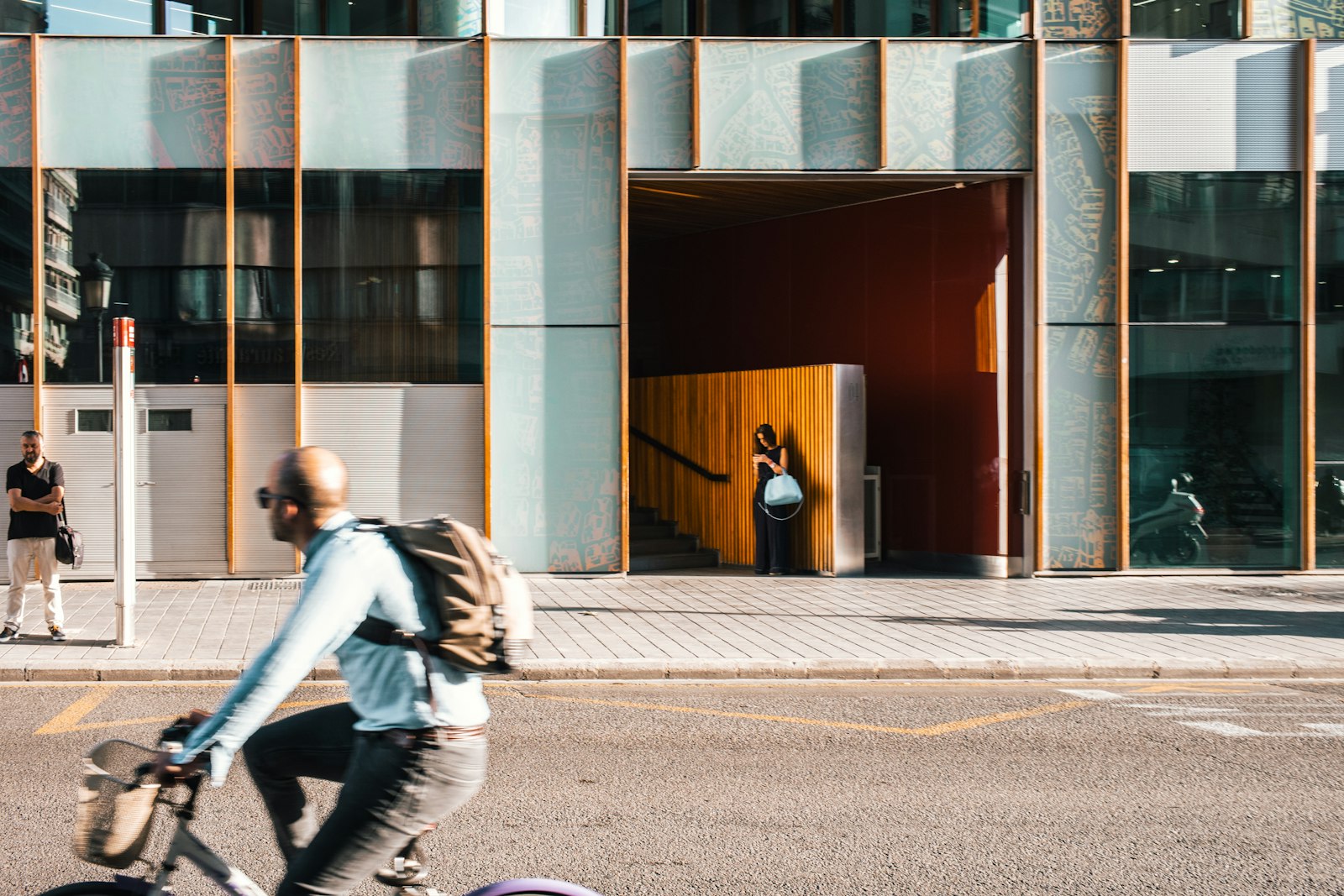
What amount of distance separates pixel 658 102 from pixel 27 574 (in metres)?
8.19

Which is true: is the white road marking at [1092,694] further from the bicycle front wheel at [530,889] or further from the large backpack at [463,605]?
the large backpack at [463,605]

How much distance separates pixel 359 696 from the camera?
3.18 meters

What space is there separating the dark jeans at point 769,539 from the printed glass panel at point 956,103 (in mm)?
4169

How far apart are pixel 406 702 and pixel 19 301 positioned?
12896 millimetres

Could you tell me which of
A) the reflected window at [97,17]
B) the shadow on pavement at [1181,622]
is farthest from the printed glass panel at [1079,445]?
the reflected window at [97,17]

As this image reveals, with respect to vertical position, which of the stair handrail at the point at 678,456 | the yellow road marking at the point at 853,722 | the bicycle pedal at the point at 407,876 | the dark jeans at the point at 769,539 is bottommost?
the yellow road marking at the point at 853,722

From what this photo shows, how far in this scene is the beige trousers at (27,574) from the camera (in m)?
10.6

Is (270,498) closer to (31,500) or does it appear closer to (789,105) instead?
(31,500)

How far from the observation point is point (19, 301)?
14203 millimetres

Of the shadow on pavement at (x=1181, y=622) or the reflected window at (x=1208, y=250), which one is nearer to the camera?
the shadow on pavement at (x=1181, y=622)

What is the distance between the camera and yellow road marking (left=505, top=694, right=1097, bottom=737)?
766cm

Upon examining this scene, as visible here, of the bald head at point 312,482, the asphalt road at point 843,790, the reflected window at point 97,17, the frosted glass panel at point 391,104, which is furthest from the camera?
the frosted glass panel at point 391,104

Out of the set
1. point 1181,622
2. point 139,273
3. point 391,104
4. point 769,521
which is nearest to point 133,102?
point 139,273

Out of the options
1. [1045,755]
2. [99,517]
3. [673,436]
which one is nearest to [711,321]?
[673,436]
